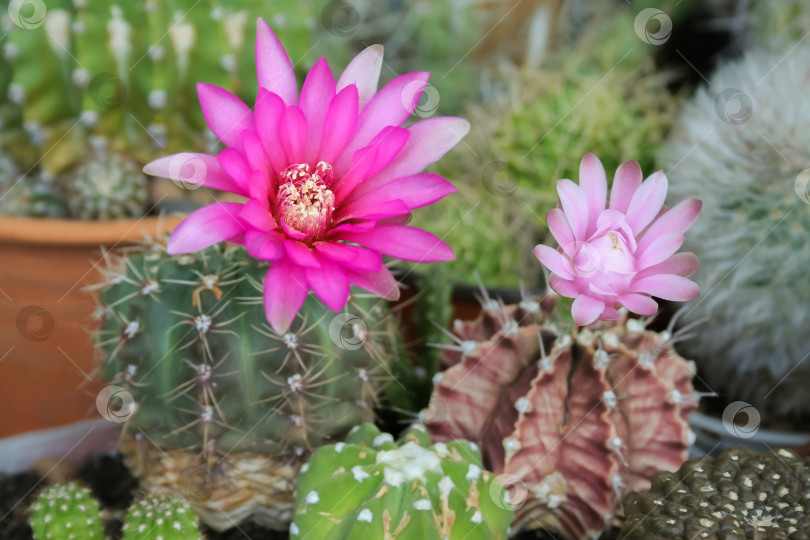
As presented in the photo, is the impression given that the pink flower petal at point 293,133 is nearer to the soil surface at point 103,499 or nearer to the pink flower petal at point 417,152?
the pink flower petal at point 417,152

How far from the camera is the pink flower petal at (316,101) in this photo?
0.41m

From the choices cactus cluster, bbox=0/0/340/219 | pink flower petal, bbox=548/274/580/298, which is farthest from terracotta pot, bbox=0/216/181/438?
pink flower petal, bbox=548/274/580/298

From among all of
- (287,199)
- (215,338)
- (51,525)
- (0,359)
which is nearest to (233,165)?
(287,199)

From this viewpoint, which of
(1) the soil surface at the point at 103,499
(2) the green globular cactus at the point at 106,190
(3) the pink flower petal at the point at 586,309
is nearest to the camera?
(3) the pink flower petal at the point at 586,309

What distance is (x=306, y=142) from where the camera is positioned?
1.36 ft

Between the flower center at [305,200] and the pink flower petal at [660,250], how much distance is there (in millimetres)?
168

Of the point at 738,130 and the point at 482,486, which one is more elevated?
the point at 738,130

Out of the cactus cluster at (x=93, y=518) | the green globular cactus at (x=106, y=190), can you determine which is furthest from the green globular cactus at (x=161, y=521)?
the green globular cactus at (x=106, y=190)

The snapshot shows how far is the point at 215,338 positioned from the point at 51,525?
0.16 m

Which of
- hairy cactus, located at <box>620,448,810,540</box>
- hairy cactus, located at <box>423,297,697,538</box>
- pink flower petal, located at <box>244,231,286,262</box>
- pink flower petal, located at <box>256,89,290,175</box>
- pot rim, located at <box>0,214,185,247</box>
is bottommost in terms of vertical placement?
hairy cactus, located at <box>620,448,810,540</box>

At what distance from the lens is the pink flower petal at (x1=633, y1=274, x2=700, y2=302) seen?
348 mm

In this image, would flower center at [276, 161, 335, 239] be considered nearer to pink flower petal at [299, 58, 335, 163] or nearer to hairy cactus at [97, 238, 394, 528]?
pink flower petal at [299, 58, 335, 163]

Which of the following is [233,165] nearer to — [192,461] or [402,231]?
[402,231]

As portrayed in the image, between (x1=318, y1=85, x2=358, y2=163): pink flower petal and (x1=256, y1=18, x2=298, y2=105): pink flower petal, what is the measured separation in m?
0.03
